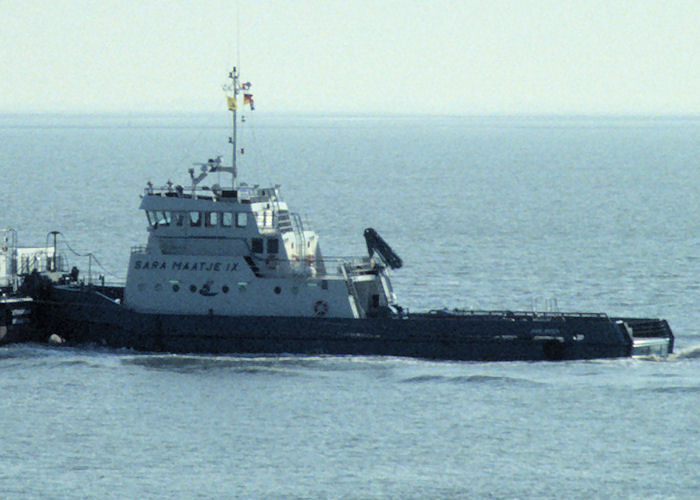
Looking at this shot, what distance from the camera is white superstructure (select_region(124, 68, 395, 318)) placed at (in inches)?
1806

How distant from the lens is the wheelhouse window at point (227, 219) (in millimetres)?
46250

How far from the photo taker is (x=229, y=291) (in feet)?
151

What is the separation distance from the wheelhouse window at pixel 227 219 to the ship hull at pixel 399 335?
2919mm

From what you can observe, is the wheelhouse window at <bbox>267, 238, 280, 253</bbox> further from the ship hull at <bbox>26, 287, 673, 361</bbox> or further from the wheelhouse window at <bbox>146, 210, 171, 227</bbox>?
the wheelhouse window at <bbox>146, 210, 171, 227</bbox>

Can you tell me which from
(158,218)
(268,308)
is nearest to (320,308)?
(268,308)

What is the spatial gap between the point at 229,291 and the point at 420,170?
11476 centimetres

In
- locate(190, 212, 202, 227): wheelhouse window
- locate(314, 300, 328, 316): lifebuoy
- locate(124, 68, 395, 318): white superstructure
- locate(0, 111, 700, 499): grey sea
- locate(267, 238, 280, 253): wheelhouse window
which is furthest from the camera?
locate(190, 212, 202, 227): wheelhouse window

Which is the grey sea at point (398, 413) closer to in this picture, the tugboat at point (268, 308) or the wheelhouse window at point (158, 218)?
the tugboat at point (268, 308)

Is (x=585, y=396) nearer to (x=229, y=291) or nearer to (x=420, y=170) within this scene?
(x=229, y=291)

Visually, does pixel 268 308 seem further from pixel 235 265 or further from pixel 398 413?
pixel 398 413

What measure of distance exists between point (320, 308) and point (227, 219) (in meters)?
4.09

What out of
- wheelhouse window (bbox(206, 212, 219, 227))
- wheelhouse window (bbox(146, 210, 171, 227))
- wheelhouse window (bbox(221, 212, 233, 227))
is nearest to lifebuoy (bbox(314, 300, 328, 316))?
wheelhouse window (bbox(221, 212, 233, 227))

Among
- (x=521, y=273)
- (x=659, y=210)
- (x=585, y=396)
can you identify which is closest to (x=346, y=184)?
(x=659, y=210)

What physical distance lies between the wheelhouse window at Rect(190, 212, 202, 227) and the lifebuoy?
455 centimetres
